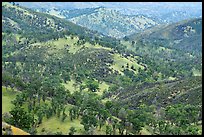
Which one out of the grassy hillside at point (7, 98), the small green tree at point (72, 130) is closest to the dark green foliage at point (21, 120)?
the small green tree at point (72, 130)

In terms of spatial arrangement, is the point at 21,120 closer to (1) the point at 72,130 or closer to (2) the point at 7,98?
(1) the point at 72,130

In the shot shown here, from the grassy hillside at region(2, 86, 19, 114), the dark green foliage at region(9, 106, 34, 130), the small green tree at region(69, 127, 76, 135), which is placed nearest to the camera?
the dark green foliage at region(9, 106, 34, 130)

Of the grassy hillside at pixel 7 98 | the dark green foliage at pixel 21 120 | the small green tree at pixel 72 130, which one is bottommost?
the grassy hillside at pixel 7 98

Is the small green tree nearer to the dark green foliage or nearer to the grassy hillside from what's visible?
the dark green foliage

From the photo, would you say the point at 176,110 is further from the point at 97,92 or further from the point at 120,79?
the point at 120,79

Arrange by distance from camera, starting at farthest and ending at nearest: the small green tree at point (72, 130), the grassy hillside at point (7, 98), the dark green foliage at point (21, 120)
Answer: the grassy hillside at point (7, 98)
the small green tree at point (72, 130)
the dark green foliage at point (21, 120)

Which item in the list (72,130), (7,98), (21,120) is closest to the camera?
(21,120)

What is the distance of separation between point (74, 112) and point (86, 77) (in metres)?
87.5

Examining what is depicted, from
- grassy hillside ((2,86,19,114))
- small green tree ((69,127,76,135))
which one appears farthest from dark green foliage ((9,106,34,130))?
grassy hillside ((2,86,19,114))

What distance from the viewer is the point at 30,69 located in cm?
18288

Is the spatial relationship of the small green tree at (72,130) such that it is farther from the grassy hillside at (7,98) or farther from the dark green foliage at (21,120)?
the grassy hillside at (7,98)

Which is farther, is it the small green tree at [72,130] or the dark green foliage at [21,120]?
the small green tree at [72,130]

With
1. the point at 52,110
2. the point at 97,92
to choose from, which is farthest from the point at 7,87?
the point at 97,92

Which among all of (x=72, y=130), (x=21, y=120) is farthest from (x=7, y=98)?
(x=21, y=120)
